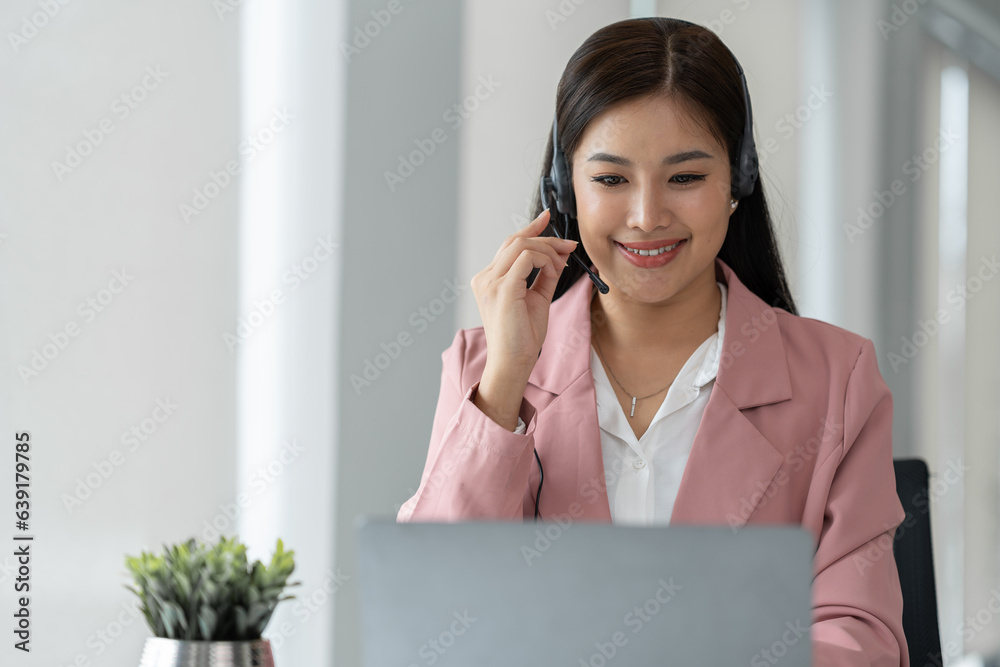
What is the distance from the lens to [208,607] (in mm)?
838

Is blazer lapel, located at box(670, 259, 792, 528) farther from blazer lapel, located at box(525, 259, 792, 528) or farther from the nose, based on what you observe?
the nose

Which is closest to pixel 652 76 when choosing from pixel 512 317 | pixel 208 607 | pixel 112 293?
pixel 512 317

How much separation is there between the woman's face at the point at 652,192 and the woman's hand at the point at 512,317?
87mm

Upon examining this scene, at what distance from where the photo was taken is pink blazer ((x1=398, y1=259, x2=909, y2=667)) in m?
1.20

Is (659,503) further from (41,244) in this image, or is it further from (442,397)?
(41,244)

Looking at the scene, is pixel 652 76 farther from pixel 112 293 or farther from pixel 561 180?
pixel 112 293

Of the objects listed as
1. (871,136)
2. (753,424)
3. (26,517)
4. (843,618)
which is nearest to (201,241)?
(26,517)

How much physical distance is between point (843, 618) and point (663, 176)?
0.65 metres

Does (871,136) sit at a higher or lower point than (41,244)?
higher

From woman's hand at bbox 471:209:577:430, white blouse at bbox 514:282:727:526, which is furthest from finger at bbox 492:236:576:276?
white blouse at bbox 514:282:727:526

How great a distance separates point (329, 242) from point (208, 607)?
139 centimetres

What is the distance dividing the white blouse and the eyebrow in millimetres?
295

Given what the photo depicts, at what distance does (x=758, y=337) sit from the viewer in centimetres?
141

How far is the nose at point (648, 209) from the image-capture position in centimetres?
129
